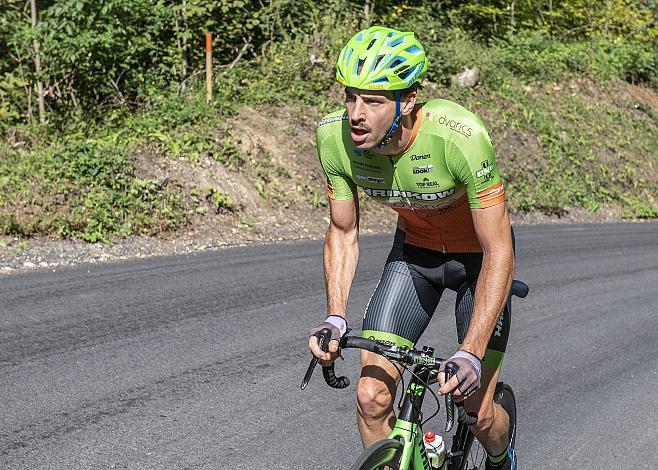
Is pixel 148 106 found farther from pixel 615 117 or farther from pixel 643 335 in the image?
pixel 615 117

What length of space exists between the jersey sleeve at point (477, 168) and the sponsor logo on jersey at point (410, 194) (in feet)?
0.52

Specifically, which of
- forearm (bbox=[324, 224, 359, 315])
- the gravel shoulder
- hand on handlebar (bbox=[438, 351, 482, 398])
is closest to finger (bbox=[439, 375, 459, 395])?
hand on handlebar (bbox=[438, 351, 482, 398])

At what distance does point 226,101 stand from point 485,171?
11480mm

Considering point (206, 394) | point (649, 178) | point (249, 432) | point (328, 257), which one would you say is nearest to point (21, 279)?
point (206, 394)

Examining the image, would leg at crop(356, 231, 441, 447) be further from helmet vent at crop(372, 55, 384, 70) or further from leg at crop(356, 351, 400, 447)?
helmet vent at crop(372, 55, 384, 70)

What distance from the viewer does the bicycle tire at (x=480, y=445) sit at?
13.4 ft

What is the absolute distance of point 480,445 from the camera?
4.49 m

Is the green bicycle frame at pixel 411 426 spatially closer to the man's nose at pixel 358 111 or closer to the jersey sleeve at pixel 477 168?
the jersey sleeve at pixel 477 168

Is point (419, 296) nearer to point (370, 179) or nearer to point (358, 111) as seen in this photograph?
point (370, 179)

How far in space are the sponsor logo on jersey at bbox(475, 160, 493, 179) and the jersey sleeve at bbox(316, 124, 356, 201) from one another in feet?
1.89

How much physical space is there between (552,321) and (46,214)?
576 centimetres

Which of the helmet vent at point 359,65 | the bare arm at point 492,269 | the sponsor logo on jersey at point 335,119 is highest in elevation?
the helmet vent at point 359,65

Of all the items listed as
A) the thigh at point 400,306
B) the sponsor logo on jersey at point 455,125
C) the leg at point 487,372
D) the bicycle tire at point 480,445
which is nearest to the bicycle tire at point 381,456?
the thigh at point 400,306

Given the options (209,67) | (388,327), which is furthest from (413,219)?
(209,67)
